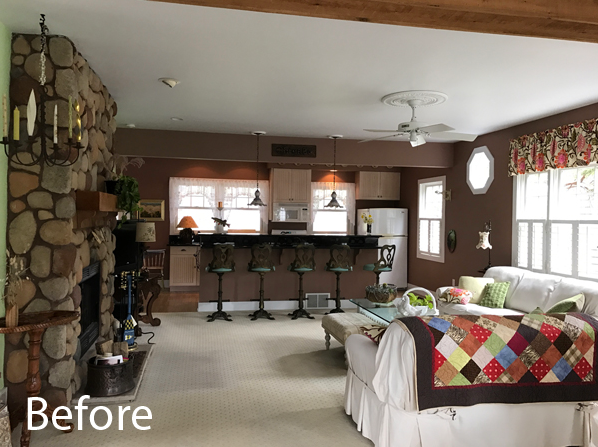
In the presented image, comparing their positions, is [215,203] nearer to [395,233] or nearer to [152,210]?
[152,210]

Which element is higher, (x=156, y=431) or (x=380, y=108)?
(x=380, y=108)

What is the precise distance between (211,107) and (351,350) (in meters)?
3.31

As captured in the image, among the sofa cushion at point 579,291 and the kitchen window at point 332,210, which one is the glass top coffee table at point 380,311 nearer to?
the sofa cushion at point 579,291

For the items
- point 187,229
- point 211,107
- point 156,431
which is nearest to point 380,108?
point 211,107

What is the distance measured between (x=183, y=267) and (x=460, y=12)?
25.5ft

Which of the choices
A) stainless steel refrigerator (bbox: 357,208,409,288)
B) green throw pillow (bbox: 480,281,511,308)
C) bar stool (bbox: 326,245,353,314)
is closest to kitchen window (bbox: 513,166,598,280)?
green throw pillow (bbox: 480,281,511,308)

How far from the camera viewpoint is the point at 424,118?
234 inches

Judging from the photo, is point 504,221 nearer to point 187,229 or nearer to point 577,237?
point 577,237

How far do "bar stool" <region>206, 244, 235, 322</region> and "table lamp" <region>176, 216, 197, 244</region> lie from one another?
2.11 metres

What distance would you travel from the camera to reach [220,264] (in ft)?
21.9

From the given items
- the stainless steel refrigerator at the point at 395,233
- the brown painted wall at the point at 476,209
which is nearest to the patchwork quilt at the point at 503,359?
the brown painted wall at the point at 476,209

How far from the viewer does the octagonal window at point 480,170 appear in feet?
22.4

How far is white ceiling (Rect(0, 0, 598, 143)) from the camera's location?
120 inches

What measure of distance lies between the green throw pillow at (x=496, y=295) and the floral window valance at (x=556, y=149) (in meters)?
1.45
